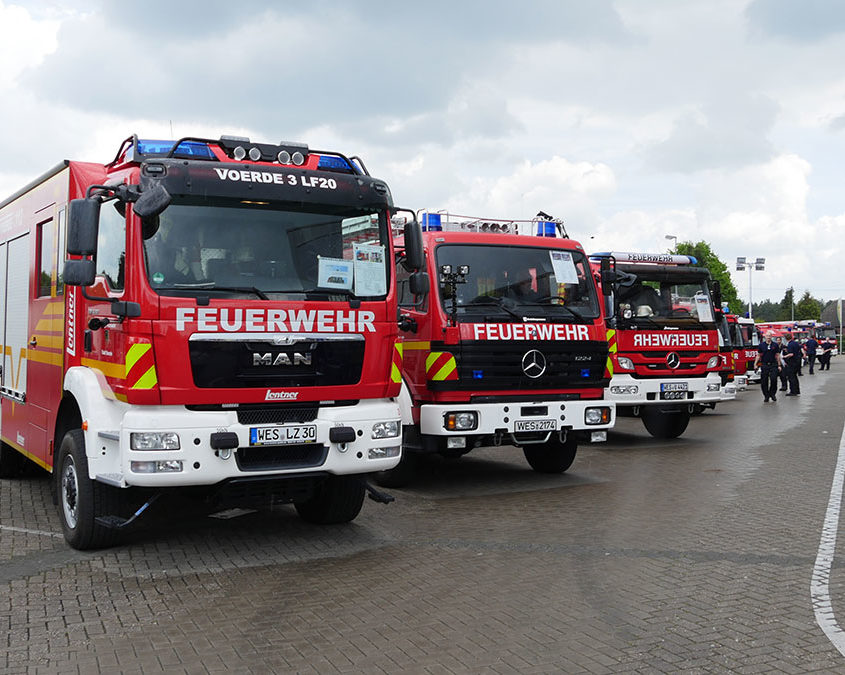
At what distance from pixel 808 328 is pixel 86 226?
7453 centimetres

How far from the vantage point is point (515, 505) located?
9023mm

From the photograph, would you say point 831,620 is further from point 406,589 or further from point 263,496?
point 263,496

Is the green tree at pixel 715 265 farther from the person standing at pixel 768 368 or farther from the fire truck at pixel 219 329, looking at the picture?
the fire truck at pixel 219 329

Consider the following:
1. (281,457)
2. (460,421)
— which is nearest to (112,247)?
(281,457)

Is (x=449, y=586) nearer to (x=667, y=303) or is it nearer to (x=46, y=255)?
(x=46, y=255)

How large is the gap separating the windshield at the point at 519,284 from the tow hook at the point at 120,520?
3.88 m

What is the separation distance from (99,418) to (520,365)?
451cm

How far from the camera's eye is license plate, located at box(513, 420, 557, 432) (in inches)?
376

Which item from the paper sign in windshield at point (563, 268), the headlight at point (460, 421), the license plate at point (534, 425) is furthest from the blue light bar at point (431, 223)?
the license plate at point (534, 425)

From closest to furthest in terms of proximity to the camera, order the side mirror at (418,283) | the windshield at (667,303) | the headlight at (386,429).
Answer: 1. the headlight at (386,429)
2. the side mirror at (418,283)
3. the windshield at (667,303)

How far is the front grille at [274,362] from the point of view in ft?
21.1

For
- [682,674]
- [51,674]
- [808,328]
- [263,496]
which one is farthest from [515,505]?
[808,328]

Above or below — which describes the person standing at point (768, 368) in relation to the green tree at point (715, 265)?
below

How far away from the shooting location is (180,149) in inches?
269
